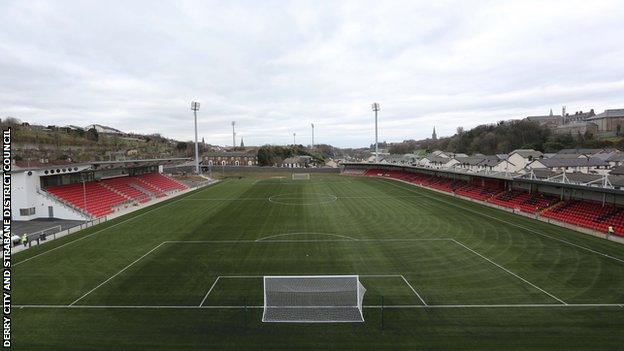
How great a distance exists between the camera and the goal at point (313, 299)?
14508 mm

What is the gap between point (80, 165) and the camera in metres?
39.5

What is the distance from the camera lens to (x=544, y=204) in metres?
37.0

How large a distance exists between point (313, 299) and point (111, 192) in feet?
128

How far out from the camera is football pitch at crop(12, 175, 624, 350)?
13047 millimetres

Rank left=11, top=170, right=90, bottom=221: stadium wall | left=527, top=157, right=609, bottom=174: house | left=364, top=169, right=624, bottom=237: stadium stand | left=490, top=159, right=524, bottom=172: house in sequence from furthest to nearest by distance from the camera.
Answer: left=490, top=159, right=524, bottom=172: house, left=527, top=157, right=609, bottom=174: house, left=11, top=170, right=90, bottom=221: stadium wall, left=364, top=169, right=624, bottom=237: stadium stand

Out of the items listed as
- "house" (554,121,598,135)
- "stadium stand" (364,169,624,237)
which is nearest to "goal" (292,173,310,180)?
"stadium stand" (364,169,624,237)

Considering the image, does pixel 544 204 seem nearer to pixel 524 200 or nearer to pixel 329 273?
pixel 524 200

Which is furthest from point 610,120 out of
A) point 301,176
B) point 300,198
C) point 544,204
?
point 300,198

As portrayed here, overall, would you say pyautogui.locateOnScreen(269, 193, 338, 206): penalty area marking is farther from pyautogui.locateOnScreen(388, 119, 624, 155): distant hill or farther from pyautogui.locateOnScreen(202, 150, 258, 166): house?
pyautogui.locateOnScreen(202, 150, 258, 166): house

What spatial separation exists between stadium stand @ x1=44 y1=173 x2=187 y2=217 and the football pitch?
7359mm

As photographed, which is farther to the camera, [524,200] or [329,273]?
[524,200]

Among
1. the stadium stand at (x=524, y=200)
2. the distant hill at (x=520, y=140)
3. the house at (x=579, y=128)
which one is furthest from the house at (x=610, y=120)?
the stadium stand at (x=524, y=200)

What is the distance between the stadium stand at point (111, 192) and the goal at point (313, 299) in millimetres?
28758

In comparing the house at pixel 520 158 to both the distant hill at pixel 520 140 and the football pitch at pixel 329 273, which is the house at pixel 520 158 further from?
the football pitch at pixel 329 273
